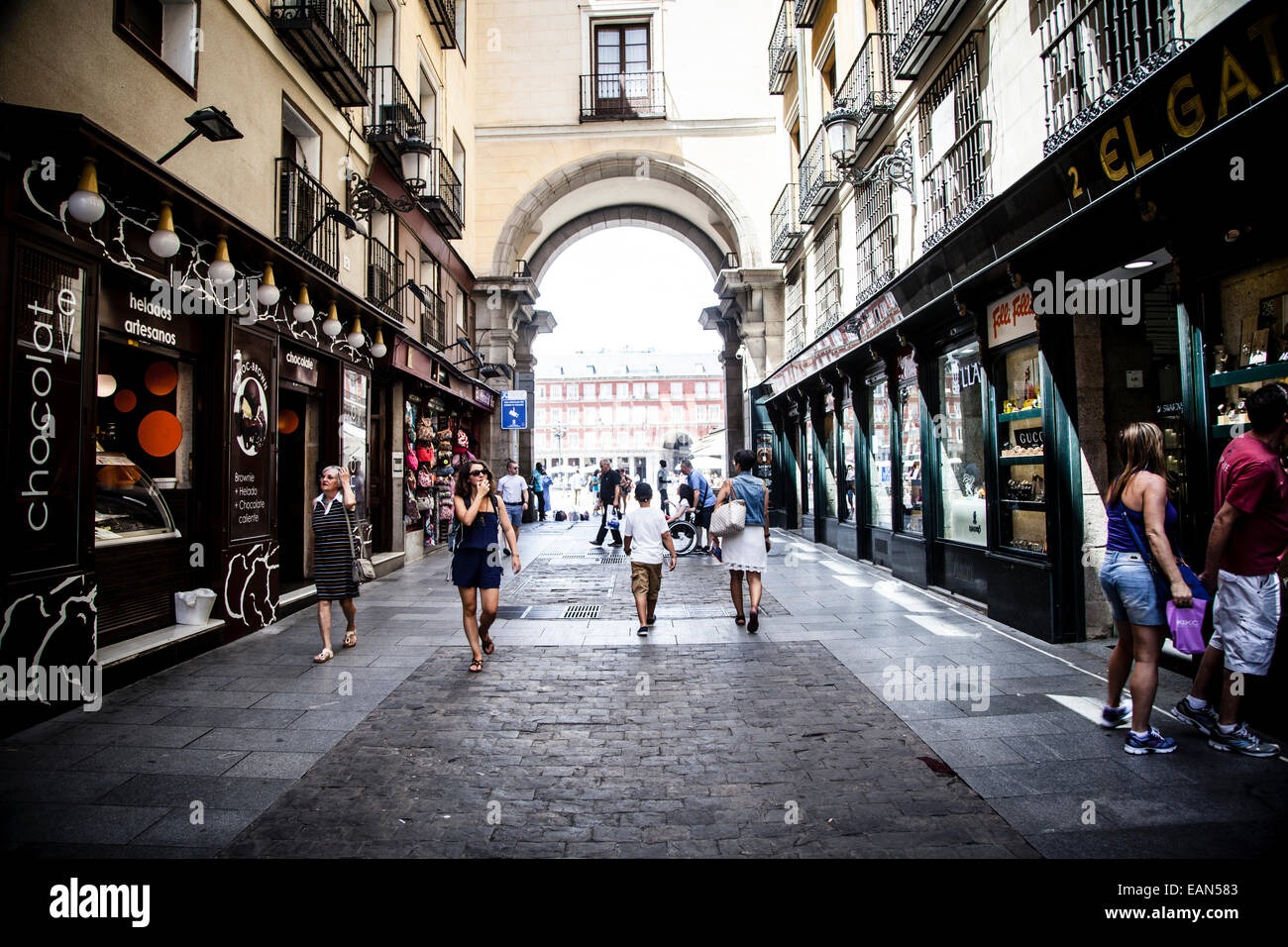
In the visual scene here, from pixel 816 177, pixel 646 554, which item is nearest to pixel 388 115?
pixel 816 177

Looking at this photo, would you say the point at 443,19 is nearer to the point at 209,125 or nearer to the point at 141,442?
the point at 209,125

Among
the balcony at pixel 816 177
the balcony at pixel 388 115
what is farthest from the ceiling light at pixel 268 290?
Answer: the balcony at pixel 816 177

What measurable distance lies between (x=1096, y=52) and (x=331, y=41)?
857 centimetres

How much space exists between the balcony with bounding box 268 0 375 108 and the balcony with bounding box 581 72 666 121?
1009cm

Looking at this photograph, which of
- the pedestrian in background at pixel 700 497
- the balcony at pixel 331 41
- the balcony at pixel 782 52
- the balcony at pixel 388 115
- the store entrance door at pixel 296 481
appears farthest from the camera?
the balcony at pixel 782 52

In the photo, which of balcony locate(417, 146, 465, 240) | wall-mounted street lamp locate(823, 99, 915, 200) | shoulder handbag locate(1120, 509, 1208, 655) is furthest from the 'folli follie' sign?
balcony locate(417, 146, 465, 240)

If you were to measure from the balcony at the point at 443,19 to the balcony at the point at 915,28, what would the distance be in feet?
29.9

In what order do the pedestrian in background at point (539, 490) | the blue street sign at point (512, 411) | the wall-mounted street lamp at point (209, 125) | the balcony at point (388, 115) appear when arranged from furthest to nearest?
the pedestrian in background at point (539, 490) → the blue street sign at point (512, 411) → the balcony at point (388, 115) → the wall-mounted street lamp at point (209, 125)

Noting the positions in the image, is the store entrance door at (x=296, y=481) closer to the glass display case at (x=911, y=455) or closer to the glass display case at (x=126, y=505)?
the glass display case at (x=126, y=505)

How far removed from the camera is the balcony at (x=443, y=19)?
14.4m

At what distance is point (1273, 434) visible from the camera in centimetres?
375

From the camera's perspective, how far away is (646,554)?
721cm
